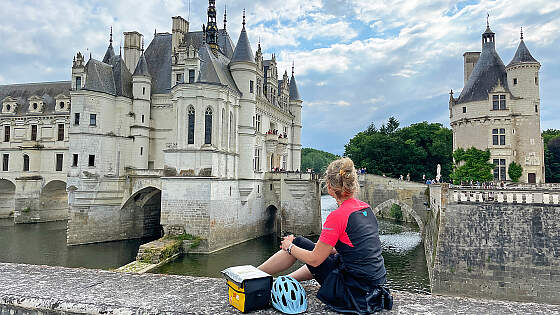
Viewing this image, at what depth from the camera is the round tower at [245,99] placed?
29.1m

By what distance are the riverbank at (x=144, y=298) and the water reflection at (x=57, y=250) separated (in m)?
19.2

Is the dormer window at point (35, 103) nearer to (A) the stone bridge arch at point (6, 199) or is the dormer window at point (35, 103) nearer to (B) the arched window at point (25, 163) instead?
(B) the arched window at point (25, 163)

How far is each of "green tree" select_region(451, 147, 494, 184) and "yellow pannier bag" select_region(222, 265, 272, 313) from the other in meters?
27.1

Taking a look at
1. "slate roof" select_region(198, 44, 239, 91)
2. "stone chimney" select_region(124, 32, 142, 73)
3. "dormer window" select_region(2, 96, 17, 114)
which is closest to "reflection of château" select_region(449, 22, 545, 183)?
"slate roof" select_region(198, 44, 239, 91)

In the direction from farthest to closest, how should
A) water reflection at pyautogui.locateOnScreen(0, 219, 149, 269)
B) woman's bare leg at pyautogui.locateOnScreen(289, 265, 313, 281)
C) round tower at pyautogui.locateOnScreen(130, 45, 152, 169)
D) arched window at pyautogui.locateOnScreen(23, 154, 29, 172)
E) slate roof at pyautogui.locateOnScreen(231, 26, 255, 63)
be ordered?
arched window at pyautogui.locateOnScreen(23, 154, 29, 172) → round tower at pyautogui.locateOnScreen(130, 45, 152, 169) → slate roof at pyautogui.locateOnScreen(231, 26, 255, 63) → water reflection at pyautogui.locateOnScreen(0, 219, 149, 269) → woman's bare leg at pyautogui.locateOnScreen(289, 265, 313, 281)

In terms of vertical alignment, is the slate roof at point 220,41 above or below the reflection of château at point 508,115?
above

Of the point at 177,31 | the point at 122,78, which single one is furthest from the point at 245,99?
the point at 122,78

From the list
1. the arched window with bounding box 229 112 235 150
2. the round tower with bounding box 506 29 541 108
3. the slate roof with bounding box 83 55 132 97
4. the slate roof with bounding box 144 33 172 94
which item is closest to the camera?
the round tower with bounding box 506 29 541 108

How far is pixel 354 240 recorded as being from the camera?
12.7 feet

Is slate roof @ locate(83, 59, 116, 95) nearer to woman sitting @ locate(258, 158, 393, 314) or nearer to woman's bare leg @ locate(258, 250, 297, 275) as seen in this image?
woman's bare leg @ locate(258, 250, 297, 275)

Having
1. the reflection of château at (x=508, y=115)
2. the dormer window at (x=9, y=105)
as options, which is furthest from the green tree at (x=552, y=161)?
the dormer window at (x=9, y=105)

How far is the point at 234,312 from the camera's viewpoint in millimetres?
3727

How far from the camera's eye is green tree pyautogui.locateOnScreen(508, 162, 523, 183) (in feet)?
89.1

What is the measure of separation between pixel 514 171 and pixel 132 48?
31.5 metres
